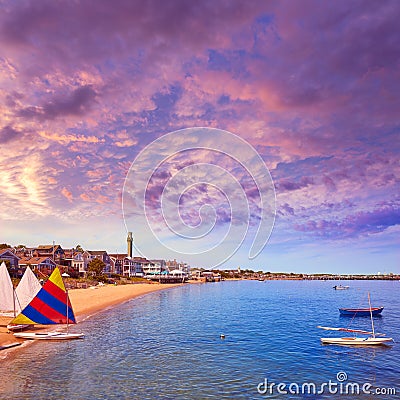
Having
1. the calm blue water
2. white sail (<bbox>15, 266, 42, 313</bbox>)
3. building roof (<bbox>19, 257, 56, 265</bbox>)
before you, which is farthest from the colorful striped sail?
building roof (<bbox>19, 257, 56, 265</bbox>)

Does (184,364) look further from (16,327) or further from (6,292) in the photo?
(6,292)

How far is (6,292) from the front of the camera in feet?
124

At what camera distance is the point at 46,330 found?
132 feet

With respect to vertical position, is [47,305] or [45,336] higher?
[47,305]

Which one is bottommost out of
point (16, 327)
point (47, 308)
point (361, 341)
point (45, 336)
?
point (361, 341)

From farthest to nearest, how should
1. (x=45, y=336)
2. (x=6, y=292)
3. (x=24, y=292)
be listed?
(x=24, y=292) → (x=6, y=292) → (x=45, y=336)

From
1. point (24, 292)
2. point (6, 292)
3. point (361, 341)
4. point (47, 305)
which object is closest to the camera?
point (47, 305)

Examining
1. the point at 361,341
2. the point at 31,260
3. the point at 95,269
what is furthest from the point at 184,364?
the point at 95,269

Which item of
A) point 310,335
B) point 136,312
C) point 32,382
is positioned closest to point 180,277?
point 136,312

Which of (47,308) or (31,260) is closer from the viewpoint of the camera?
(47,308)

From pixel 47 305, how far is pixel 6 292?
5.40 m

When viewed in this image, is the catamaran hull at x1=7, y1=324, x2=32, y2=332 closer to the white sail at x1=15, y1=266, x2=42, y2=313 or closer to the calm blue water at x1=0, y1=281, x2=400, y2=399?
the white sail at x1=15, y1=266, x2=42, y2=313

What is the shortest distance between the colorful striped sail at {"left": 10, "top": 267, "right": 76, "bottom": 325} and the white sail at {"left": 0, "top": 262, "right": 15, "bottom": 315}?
266 centimetres

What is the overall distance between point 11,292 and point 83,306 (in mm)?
27268
